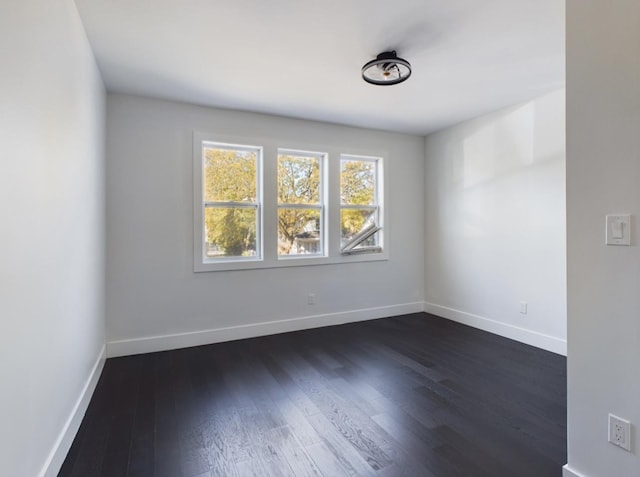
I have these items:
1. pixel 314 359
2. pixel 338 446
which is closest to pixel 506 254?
pixel 314 359

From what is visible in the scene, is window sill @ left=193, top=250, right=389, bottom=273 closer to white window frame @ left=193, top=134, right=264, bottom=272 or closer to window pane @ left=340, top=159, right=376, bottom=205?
white window frame @ left=193, top=134, right=264, bottom=272

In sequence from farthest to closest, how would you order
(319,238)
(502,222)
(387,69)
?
(319,238) < (502,222) < (387,69)

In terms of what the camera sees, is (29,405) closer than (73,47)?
Yes

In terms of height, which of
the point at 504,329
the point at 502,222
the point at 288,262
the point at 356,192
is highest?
the point at 356,192

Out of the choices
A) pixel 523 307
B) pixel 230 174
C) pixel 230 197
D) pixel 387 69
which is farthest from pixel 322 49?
pixel 523 307

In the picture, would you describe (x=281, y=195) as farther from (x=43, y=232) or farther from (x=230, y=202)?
(x=43, y=232)

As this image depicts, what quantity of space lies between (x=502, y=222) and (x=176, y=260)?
3714 millimetres

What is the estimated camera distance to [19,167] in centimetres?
130

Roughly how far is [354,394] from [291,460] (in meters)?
0.84

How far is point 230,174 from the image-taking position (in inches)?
151

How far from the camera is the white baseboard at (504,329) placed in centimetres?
332
